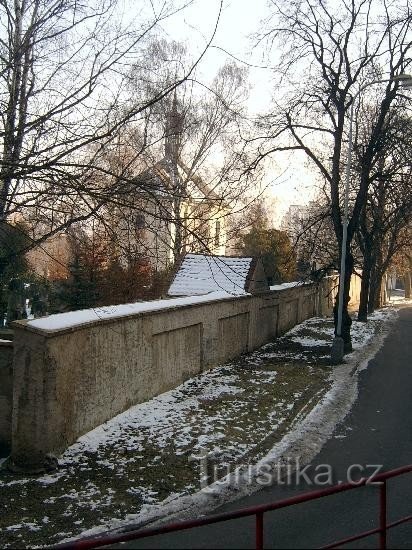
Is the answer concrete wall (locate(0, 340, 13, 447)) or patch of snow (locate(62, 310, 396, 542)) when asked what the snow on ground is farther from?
concrete wall (locate(0, 340, 13, 447))

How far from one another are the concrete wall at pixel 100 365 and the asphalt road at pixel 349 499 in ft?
8.93

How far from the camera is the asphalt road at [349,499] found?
149 inches

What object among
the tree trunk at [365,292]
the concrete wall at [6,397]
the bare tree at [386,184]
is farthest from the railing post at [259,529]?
the tree trunk at [365,292]

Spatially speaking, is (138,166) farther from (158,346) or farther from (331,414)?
(331,414)

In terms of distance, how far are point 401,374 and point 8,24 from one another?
43.3ft

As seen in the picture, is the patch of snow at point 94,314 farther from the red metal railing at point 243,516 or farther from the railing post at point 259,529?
the railing post at point 259,529

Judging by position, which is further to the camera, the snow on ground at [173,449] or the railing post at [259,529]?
the snow on ground at [173,449]

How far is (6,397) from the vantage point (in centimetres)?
820

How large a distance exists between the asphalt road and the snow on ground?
41 cm

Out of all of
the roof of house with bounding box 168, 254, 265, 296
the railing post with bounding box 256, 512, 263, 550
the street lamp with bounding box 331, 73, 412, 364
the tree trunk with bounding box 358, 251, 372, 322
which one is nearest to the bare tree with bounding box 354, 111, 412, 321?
the tree trunk with bounding box 358, 251, 372, 322

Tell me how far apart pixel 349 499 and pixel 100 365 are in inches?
173

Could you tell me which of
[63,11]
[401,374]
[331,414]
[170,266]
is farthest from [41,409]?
[170,266]

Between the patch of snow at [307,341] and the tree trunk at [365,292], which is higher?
the tree trunk at [365,292]

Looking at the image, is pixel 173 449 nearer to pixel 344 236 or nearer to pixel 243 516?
pixel 243 516
